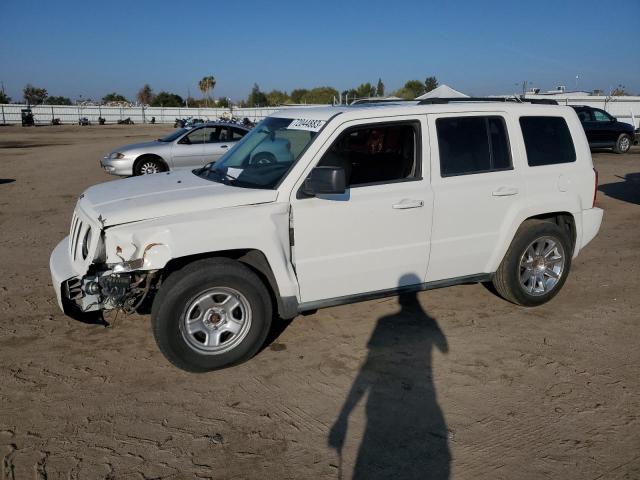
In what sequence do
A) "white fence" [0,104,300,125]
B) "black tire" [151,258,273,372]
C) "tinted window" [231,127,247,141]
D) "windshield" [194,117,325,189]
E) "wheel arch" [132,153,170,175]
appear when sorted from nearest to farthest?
"black tire" [151,258,273,372]
"windshield" [194,117,325,189]
"wheel arch" [132,153,170,175]
"tinted window" [231,127,247,141]
"white fence" [0,104,300,125]

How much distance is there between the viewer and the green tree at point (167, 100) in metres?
111

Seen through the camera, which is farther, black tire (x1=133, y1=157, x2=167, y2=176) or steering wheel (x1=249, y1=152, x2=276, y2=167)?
black tire (x1=133, y1=157, x2=167, y2=176)

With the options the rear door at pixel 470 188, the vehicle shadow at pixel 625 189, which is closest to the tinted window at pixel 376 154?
the rear door at pixel 470 188

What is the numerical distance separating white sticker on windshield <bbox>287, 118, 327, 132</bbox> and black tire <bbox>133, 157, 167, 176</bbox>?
392 inches

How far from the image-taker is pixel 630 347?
450cm

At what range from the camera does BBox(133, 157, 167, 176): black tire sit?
45.4 ft

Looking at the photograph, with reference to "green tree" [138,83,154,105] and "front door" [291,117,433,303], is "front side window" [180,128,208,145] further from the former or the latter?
"green tree" [138,83,154,105]

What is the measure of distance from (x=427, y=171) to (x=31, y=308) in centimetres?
394

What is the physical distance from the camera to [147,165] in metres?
14.0

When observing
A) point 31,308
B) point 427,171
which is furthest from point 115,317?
point 427,171

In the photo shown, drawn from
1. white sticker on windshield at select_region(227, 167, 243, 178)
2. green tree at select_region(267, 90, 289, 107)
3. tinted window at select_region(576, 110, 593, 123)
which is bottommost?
white sticker on windshield at select_region(227, 167, 243, 178)

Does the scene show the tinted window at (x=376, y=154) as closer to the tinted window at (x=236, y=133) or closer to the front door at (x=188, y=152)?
the front door at (x=188, y=152)

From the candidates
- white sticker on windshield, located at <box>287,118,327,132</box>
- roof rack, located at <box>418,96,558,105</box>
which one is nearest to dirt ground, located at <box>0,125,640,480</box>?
A: white sticker on windshield, located at <box>287,118,327,132</box>

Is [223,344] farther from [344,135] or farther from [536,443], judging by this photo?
[536,443]
